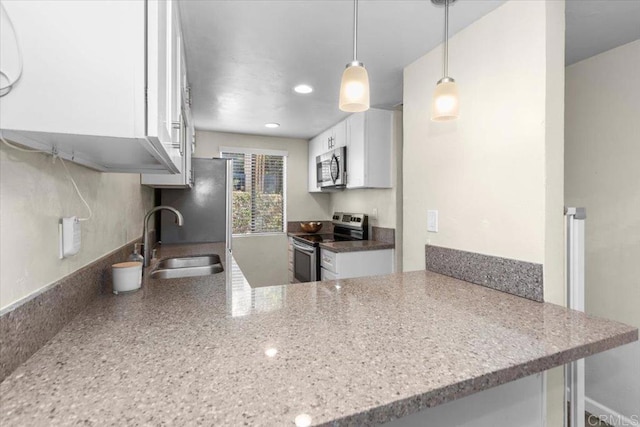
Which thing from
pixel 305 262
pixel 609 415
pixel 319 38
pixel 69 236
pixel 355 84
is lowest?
pixel 609 415

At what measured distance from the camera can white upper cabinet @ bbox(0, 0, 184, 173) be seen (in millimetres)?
589

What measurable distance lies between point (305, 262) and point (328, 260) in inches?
19.4

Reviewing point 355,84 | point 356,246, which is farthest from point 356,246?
point 355,84

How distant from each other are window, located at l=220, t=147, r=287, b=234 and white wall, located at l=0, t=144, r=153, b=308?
277 cm

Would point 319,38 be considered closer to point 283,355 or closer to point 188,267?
point 283,355


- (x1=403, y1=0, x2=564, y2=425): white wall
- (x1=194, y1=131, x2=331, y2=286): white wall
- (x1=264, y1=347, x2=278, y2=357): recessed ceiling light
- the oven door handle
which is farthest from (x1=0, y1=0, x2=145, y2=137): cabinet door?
(x1=194, y1=131, x2=331, y2=286): white wall

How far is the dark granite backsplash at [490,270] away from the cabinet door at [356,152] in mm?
1339

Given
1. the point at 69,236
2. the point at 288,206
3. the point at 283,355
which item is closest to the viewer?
the point at 283,355

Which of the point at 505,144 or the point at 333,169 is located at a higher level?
the point at 333,169

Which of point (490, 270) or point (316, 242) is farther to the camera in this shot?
point (316, 242)

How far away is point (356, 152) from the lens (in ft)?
9.96

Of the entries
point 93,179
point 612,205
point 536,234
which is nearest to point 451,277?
point 536,234

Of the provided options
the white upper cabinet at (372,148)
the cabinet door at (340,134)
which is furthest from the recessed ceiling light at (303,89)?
the cabinet door at (340,134)

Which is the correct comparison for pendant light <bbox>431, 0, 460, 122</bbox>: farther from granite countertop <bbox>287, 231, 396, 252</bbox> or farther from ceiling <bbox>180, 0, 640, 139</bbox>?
granite countertop <bbox>287, 231, 396, 252</bbox>
